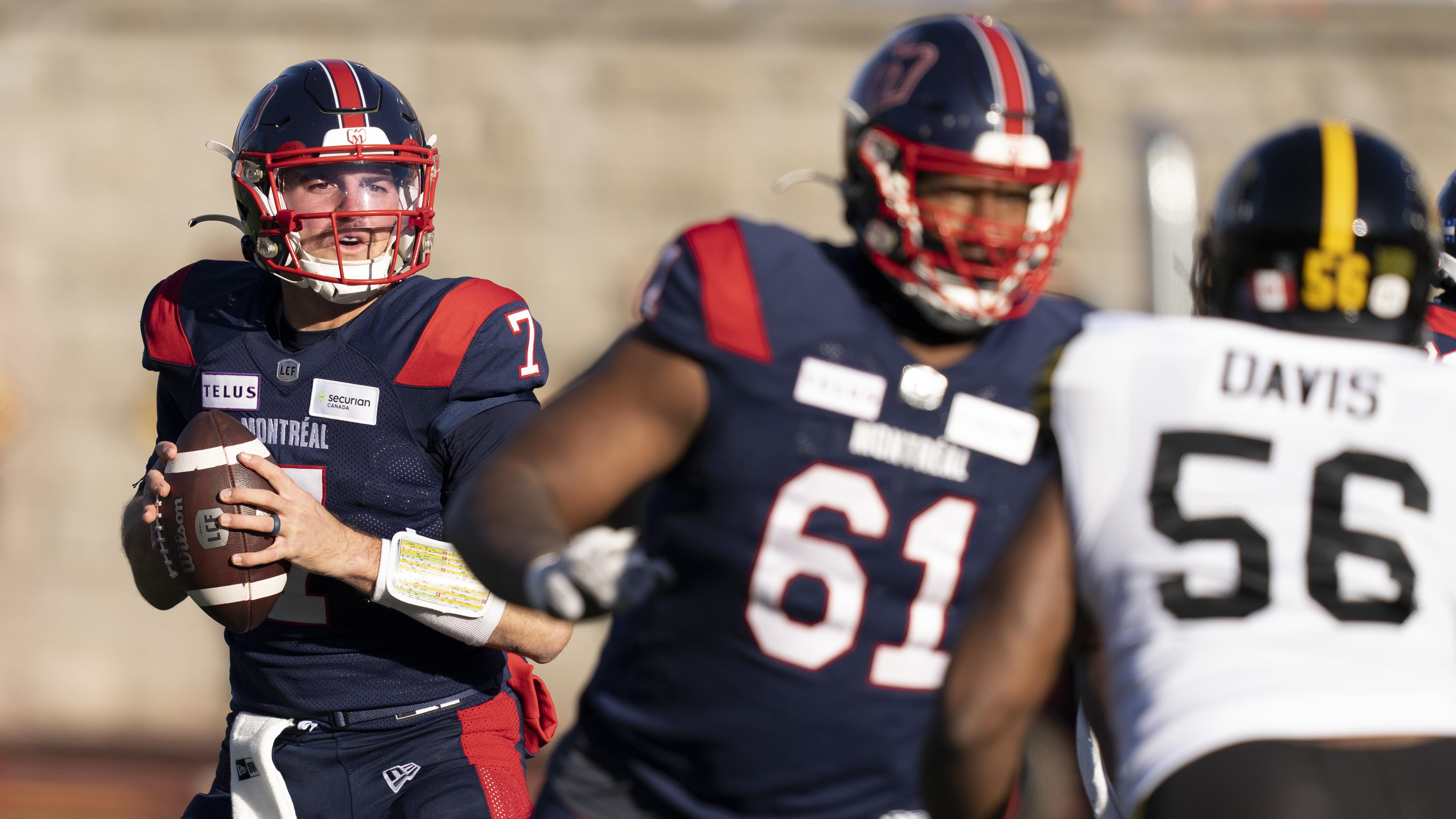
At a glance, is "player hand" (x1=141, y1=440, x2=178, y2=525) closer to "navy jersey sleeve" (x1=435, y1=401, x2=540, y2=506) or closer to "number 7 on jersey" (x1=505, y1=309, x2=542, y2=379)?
"navy jersey sleeve" (x1=435, y1=401, x2=540, y2=506)

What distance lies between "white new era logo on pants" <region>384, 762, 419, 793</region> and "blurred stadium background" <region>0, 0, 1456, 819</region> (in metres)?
5.41

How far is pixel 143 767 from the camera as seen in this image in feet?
27.3

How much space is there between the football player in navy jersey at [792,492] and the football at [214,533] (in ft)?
2.92

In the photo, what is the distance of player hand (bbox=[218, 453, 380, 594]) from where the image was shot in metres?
2.76

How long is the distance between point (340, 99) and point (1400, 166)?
2208 millimetres

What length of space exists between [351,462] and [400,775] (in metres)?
0.64

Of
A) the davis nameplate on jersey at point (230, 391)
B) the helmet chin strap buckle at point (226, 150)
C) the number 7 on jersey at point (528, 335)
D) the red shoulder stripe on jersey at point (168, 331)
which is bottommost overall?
the davis nameplate on jersey at point (230, 391)

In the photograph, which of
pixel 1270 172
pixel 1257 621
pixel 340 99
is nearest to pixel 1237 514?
pixel 1257 621

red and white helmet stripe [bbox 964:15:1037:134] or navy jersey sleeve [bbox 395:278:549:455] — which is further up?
red and white helmet stripe [bbox 964:15:1037:134]

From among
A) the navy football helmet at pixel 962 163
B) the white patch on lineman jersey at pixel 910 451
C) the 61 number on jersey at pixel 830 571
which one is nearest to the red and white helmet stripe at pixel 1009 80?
the navy football helmet at pixel 962 163

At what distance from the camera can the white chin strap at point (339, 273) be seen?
9.88ft

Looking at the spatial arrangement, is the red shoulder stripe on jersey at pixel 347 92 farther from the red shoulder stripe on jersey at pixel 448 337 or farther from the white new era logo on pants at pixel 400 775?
the white new era logo on pants at pixel 400 775

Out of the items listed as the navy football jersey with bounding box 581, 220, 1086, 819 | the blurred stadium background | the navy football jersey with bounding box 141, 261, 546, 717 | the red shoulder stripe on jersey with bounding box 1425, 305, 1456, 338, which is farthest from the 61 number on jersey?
the blurred stadium background

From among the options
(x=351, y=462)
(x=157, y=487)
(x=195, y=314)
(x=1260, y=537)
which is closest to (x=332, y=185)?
(x=195, y=314)
